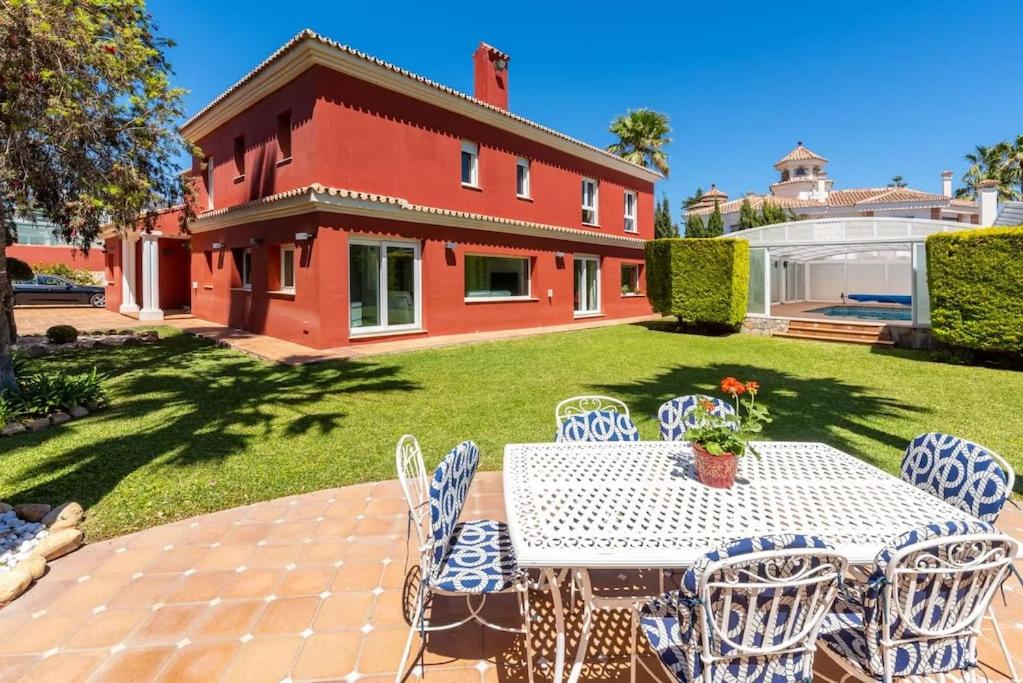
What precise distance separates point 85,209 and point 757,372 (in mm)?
13205

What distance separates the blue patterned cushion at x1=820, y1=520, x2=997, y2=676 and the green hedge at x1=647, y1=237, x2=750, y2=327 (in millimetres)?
15002

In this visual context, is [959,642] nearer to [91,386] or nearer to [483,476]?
[483,476]

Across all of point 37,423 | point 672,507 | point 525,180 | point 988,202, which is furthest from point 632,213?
point 672,507

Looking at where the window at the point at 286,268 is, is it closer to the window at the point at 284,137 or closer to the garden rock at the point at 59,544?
the window at the point at 284,137

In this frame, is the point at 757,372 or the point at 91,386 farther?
the point at 757,372

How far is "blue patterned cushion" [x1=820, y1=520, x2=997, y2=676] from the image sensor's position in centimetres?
201

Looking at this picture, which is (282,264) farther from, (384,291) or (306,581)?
(306,581)

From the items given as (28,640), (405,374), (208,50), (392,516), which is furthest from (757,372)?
(208,50)

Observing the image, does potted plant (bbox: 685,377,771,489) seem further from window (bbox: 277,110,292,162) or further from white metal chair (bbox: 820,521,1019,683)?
window (bbox: 277,110,292,162)

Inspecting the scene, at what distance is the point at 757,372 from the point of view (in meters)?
11.0

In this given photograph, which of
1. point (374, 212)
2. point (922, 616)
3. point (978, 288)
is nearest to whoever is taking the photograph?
point (922, 616)

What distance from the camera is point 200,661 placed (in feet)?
9.04

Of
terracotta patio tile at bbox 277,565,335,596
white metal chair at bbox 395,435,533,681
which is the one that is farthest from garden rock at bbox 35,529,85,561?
white metal chair at bbox 395,435,533,681

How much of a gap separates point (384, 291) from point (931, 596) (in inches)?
500
